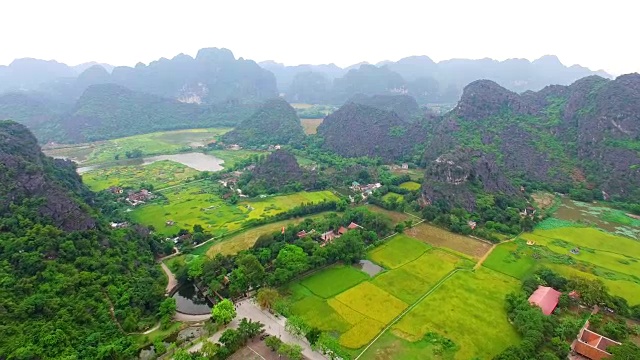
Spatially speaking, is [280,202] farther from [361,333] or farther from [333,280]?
[361,333]

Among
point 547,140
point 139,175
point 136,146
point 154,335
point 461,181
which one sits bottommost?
point 136,146

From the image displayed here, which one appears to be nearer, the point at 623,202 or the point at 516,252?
the point at 516,252

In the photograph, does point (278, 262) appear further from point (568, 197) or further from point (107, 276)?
point (568, 197)

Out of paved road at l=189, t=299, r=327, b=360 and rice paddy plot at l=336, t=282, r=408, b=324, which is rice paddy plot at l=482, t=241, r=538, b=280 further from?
paved road at l=189, t=299, r=327, b=360

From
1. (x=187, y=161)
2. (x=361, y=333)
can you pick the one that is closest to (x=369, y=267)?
(x=361, y=333)

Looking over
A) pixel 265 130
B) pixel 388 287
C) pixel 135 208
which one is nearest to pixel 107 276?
pixel 388 287

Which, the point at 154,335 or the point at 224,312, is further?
the point at 224,312

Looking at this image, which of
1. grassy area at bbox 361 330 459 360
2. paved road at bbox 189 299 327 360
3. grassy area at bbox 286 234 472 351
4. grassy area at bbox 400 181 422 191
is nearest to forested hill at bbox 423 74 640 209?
grassy area at bbox 400 181 422 191
